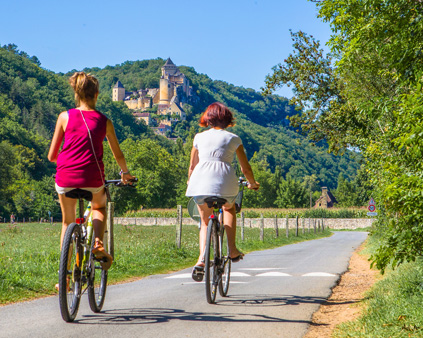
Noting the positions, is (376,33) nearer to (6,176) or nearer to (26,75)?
(6,176)

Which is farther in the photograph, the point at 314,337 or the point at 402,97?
the point at 402,97

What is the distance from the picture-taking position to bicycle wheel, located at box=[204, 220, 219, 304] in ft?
17.8

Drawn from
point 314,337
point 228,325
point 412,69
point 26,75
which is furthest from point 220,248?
point 26,75

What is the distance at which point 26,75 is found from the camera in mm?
159500

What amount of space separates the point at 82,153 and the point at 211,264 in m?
1.81

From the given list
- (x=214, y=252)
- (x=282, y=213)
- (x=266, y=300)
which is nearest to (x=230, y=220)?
(x=214, y=252)

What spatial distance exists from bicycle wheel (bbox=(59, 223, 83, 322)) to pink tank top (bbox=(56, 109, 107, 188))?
1.21ft

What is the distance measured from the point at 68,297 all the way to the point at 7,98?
150 m

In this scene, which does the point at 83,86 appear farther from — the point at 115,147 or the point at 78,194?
the point at 78,194

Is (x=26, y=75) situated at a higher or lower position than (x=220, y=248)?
higher

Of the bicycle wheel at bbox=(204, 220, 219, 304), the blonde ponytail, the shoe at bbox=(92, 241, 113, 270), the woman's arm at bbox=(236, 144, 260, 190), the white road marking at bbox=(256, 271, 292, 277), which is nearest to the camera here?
the shoe at bbox=(92, 241, 113, 270)

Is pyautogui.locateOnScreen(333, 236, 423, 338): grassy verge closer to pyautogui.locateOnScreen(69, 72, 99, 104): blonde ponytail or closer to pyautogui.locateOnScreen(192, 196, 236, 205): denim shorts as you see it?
pyautogui.locateOnScreen(192, 196, 236, 205): denim shorts

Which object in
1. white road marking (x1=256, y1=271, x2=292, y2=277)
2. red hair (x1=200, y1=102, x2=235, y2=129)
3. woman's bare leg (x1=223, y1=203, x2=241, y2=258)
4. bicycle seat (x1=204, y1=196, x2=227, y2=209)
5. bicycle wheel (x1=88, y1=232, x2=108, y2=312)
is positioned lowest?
white road marking (x1=256, y1=271, x2=292, y2=277)

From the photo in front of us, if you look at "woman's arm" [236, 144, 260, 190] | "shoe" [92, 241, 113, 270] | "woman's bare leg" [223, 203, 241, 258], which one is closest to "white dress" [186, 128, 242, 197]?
"woman's arm" [236, 144, 260, 190]
